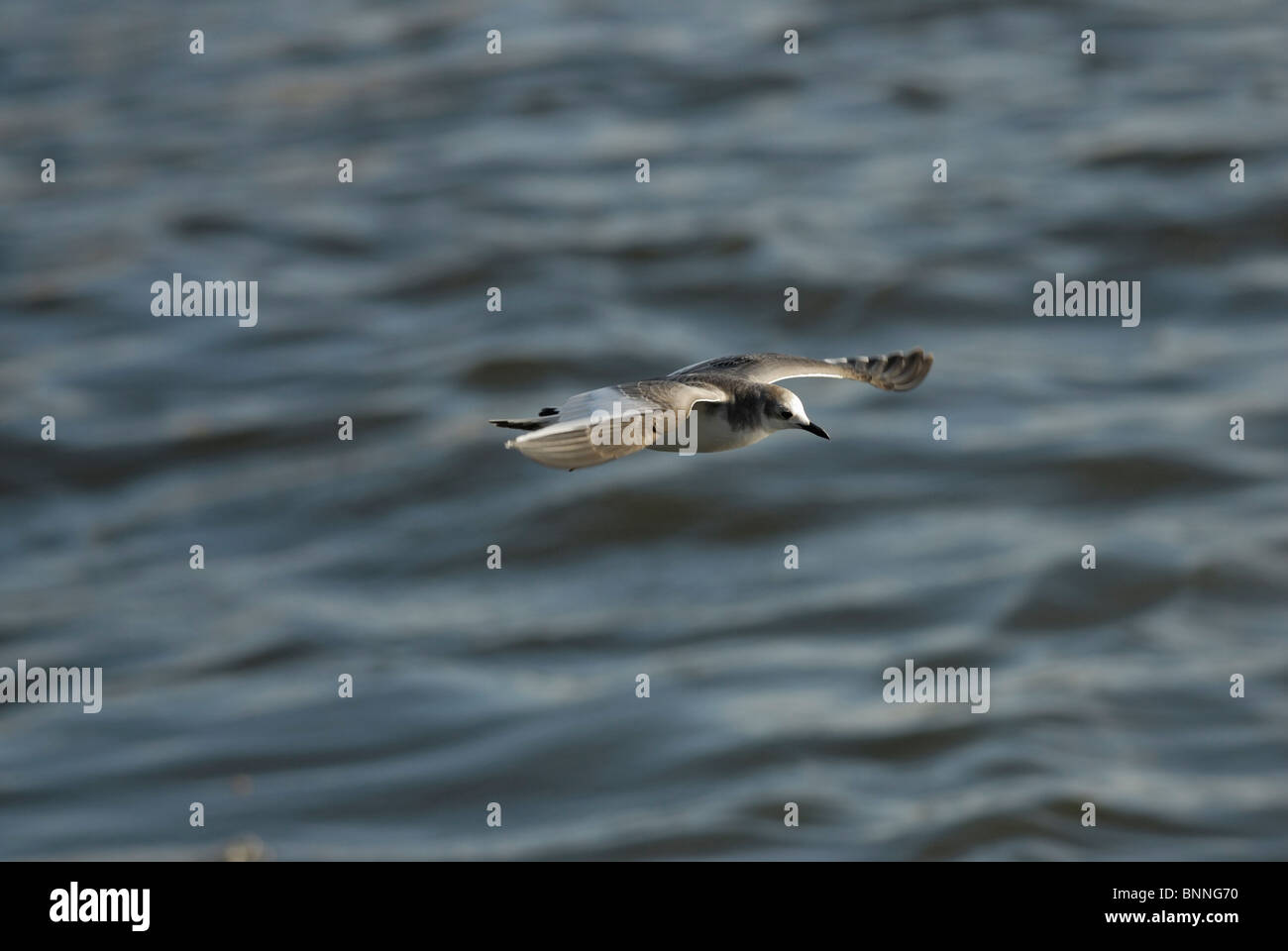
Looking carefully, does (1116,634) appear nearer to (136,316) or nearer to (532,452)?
(136,316)

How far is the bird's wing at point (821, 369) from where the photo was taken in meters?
5.47

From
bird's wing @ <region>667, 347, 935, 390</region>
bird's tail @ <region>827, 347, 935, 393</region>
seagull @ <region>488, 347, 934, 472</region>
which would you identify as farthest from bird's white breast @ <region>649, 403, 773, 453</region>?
bird's tail @ <region>827, 347, 935, 393</region>

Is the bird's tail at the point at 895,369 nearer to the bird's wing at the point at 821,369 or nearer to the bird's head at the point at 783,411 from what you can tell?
the bird's wing at the point at 821,369

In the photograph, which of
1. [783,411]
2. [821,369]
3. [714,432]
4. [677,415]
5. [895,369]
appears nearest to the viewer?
[677,415]

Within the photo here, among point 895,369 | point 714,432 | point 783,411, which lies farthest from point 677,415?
point 895,369

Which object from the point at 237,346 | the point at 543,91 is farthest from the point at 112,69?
the point at 237,346

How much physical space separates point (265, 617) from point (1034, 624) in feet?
34.0

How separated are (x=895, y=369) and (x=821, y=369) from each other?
889 millimetres

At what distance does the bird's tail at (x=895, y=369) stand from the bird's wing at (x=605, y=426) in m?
1.51

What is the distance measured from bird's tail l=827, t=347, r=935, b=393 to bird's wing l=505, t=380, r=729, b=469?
151 cm

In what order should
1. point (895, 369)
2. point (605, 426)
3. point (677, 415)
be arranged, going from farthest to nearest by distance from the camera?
point (895, 369), point (677, 415), point (605, 426)

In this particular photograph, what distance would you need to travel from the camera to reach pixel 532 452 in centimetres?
418

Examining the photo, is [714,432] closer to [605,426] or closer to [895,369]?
[605,426]

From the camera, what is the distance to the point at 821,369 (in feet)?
18.1
